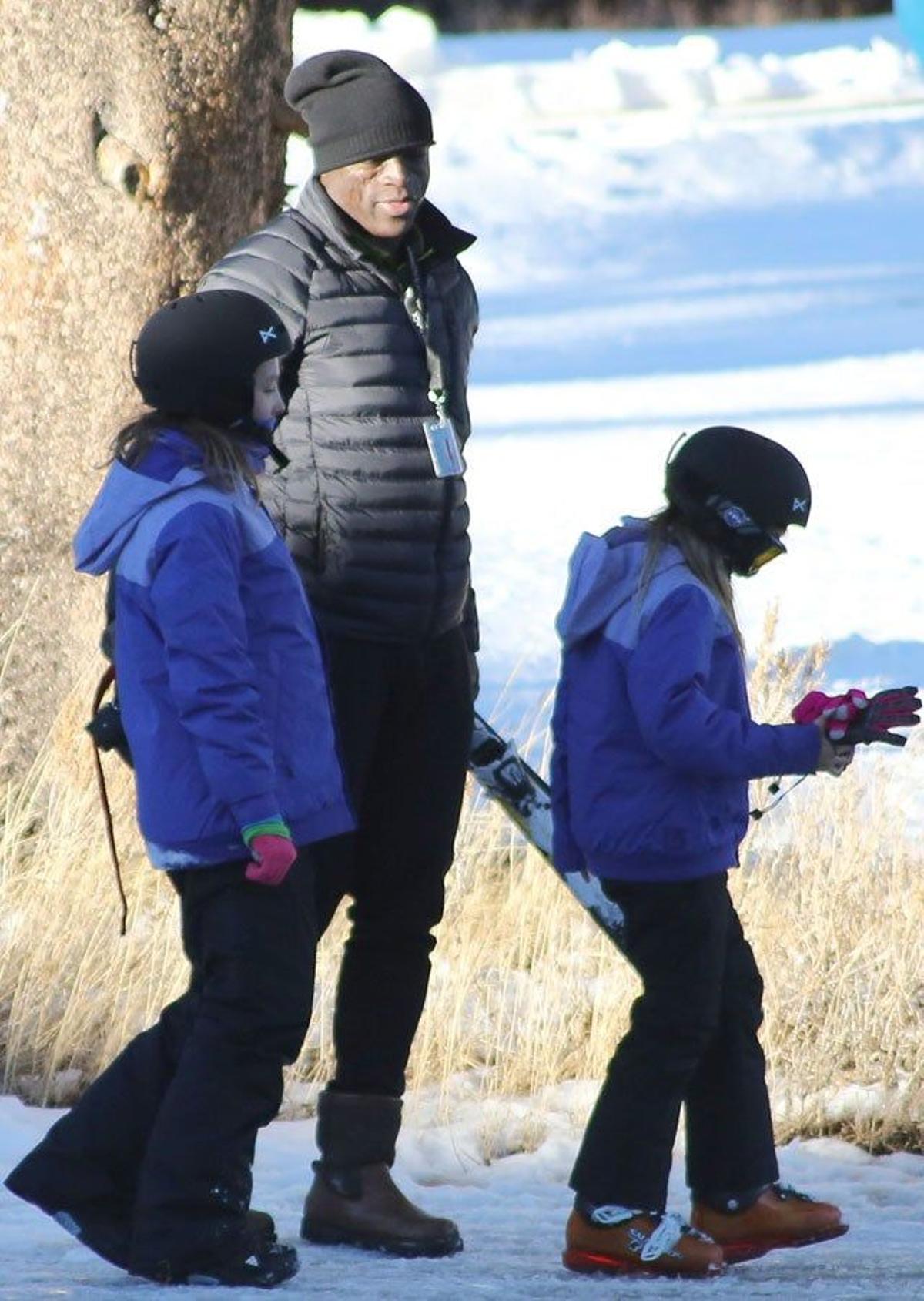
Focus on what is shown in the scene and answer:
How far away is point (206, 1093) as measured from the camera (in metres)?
3.58

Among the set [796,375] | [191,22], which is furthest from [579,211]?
[191,22]

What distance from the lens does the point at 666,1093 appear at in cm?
383

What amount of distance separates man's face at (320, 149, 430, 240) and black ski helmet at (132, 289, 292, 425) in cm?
34

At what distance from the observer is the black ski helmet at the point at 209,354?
3.62 m

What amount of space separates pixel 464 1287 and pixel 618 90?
113 feet

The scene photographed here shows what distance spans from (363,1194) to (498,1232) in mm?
394

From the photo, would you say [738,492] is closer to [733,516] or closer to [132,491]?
[733,516]

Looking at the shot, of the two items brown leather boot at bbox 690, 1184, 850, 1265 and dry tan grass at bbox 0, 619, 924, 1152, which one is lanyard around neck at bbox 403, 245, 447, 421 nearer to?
brown leather boot at bbox 690, 1184, 850, 1265

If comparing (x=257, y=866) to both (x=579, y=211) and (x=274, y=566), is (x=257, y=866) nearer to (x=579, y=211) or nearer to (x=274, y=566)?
(x=274, y=566)

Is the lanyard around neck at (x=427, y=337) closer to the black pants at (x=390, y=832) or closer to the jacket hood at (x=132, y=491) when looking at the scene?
the black pants at (x=390, y=832)

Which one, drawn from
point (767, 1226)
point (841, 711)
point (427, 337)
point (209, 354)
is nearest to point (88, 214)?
point (427, 337)

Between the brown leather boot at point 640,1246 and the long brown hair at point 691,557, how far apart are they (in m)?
0.93

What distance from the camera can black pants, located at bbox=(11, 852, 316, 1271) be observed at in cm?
358

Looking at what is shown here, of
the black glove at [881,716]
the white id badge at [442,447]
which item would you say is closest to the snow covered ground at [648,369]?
the black glove at [881,716]
